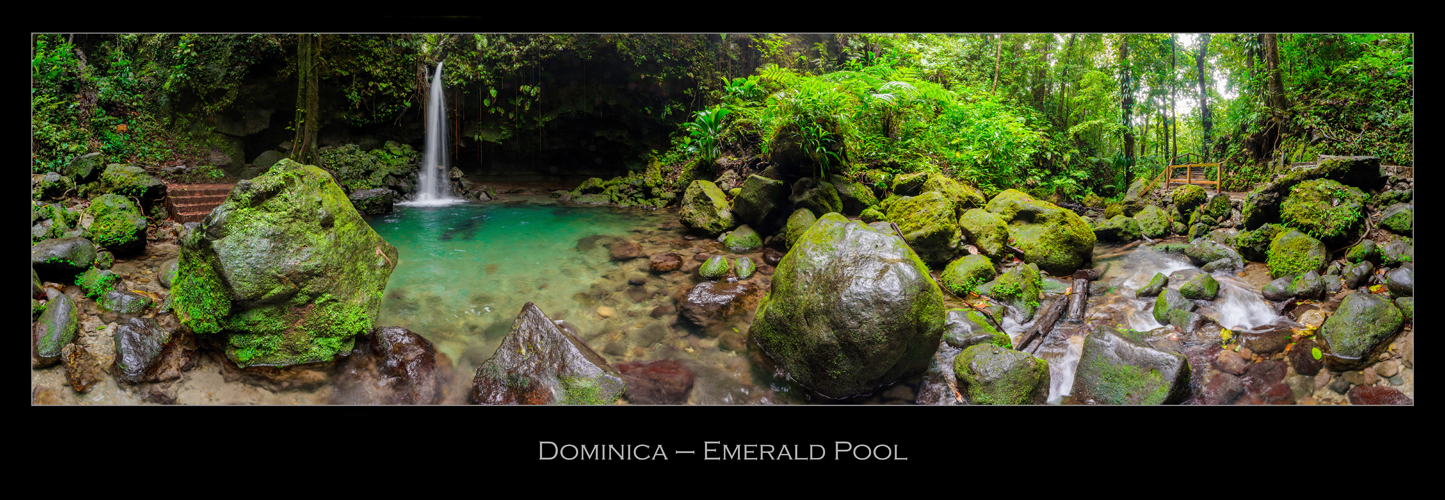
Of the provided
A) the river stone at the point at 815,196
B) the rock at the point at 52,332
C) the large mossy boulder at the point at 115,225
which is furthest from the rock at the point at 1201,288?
the large mossy boulder at the point at 115,225

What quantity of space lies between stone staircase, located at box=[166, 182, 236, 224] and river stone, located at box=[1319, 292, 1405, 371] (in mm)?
5549

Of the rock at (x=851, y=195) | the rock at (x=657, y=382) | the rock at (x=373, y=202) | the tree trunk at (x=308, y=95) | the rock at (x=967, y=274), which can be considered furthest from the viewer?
the rock at (x=373, y=202)

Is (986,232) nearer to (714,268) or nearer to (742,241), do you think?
(742,241)

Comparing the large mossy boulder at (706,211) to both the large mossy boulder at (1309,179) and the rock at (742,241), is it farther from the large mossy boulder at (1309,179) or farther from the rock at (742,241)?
the large mossy boulder at (1309,179)

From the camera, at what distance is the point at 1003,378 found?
2.10m

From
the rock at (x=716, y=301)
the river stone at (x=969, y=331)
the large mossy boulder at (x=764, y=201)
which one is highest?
the large mossy boulder at (x=764, y=201)

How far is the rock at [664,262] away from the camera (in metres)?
3.42

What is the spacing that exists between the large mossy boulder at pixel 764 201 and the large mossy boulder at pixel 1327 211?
125 inches

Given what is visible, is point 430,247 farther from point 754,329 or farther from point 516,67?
point 516,67

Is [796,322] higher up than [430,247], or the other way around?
[430,247]

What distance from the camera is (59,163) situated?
2.45 m

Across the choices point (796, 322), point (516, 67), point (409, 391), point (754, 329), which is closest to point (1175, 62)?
point (796, 322)

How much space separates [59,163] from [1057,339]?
521cm
